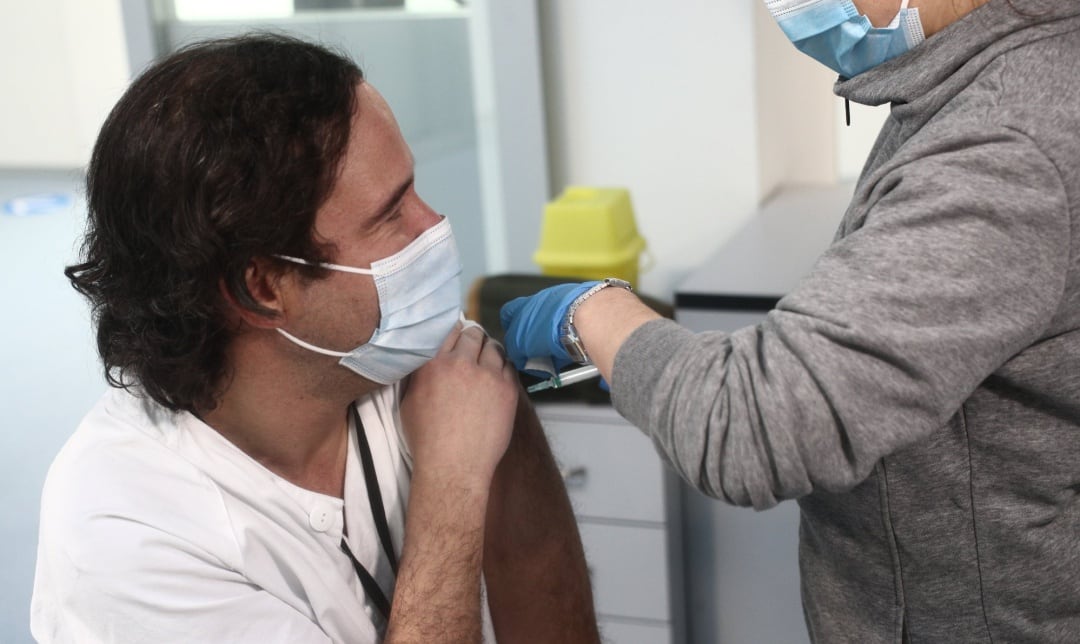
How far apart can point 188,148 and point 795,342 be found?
635mm

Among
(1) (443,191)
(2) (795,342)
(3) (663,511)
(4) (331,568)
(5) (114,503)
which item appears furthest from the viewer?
(1) (443,191)

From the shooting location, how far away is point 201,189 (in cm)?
111

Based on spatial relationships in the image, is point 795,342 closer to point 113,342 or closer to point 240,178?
point 240,178

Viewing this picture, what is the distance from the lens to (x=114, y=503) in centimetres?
109

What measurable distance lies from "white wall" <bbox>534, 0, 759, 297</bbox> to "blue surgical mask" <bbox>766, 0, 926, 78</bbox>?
4.94 feet

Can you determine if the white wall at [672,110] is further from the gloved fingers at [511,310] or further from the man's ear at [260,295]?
the man's ear at [260,295]

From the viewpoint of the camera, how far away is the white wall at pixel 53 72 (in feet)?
13.1

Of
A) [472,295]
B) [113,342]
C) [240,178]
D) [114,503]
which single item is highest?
[240,178]

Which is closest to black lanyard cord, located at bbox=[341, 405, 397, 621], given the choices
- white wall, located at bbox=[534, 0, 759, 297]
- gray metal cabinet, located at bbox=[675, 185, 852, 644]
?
gray metal cabinet, located at bbox=[675, 185, 852, 644]

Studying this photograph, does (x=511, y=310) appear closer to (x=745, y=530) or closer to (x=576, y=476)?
(x=576, y=476)

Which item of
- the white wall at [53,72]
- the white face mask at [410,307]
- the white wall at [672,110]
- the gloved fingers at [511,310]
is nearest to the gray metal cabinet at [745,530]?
the white wall at [672,110]

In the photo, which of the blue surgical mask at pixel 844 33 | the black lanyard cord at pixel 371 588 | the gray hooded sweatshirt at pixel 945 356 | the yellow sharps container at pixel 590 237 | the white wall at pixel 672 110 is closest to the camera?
the gray hooded sweatshirt at pixel 945 356

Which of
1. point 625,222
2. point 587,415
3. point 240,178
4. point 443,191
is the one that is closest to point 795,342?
point 240,178

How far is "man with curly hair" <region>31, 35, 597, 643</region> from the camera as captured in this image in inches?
42.9
